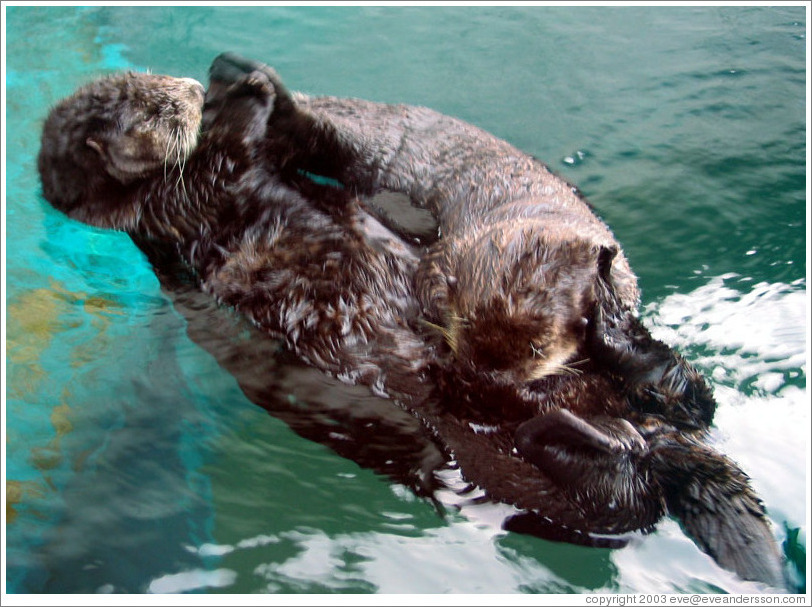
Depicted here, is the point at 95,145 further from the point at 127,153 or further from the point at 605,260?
the point at 605,260

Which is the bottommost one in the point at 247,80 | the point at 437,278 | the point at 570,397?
the point at 570,397

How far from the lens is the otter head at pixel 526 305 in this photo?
1921 mm

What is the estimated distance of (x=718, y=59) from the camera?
4.38 metres

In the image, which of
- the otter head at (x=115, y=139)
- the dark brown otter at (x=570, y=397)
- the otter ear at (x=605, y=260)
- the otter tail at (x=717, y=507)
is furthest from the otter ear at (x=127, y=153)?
the otter tail at (x=717, y=507)

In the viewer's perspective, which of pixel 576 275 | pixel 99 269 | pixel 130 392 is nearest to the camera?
pixel 576 275

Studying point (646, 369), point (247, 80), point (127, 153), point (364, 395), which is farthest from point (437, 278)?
point (127, 153)

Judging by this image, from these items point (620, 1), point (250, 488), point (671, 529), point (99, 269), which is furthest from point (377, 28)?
point (671, 529)

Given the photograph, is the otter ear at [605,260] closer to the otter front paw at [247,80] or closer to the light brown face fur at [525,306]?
the light brown face fur at [525,306]

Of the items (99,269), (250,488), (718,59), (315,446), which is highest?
(718,59)

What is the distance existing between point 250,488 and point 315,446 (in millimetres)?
253

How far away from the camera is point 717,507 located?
1885 mm

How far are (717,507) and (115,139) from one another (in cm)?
220

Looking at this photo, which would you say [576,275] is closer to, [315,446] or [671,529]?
[671,529]

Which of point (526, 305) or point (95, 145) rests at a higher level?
point (95, 145)
